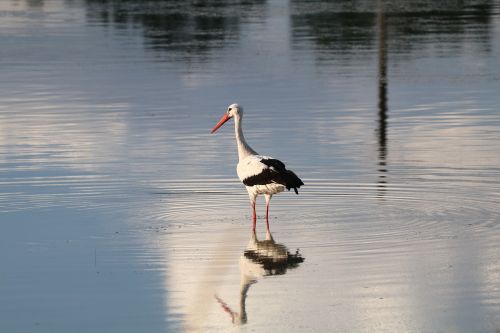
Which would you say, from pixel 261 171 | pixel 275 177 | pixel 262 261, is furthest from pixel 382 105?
pixel 262 261

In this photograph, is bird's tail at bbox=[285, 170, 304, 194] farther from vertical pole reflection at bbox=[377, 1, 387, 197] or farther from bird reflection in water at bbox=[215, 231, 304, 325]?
vertical pole reflection at bbox=[377, 1, 387, 197]

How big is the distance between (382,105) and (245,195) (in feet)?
31.5

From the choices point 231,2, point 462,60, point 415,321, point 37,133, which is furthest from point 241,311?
point 231,2

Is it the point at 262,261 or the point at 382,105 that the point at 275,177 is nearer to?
the point at 262,261

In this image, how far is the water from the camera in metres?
11.8

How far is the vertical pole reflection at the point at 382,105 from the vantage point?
61.5 feet

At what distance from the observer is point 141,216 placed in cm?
1623

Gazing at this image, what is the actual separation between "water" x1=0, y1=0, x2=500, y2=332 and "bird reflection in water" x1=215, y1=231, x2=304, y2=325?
4cm

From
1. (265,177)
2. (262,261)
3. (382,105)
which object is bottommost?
(382,105)

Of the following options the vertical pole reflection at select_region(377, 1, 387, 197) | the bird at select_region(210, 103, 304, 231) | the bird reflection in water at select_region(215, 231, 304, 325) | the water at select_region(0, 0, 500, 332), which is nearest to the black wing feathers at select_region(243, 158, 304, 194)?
the bird at select_region(210, 103, 304, 231)

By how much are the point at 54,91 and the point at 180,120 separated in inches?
253

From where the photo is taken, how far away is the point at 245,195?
17688 mm

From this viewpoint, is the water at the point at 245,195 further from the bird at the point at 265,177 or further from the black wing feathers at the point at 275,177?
the black wing feathers at the point at 275,177

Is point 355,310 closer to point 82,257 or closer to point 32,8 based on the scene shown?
point 82,257
